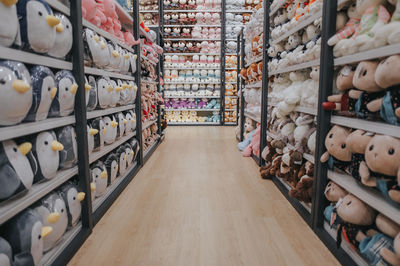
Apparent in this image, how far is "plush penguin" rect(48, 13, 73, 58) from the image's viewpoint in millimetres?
1443

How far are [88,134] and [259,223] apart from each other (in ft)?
4.08

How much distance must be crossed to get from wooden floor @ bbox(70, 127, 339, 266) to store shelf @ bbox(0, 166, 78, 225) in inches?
17.0

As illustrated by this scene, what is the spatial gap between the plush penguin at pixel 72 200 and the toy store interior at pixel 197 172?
0.03ft

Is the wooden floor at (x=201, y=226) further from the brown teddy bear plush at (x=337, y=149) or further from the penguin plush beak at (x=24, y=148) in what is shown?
the penguin plush beak at (x=24, y=148)

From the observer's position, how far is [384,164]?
3.73 ft

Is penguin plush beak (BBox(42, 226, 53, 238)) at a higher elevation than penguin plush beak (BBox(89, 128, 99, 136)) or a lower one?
lower

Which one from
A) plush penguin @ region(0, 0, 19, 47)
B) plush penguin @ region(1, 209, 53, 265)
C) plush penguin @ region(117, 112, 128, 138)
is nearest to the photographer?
plush penguin @ region(0, 0, 19, 47)

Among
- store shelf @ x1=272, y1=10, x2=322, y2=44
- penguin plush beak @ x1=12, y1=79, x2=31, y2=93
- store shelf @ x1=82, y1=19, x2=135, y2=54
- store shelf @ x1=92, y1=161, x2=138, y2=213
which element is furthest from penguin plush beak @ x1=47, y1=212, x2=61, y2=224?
store shelf @ x1=272, y1=10, x2=322, y2=44

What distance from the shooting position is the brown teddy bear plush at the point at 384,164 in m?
1.11

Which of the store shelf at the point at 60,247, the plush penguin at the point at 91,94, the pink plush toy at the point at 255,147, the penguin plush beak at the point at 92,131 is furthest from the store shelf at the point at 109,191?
the pink plush toy at the point at 255,147

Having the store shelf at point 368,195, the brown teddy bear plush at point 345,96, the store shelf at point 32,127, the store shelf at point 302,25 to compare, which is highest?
the store shelf at point 302,25

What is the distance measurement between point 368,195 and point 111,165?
1731mm

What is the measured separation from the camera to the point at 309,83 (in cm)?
217

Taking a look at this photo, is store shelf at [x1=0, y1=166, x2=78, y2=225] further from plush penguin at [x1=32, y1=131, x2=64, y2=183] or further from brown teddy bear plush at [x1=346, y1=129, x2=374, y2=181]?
brown teddy bear plush at [x1=346, y1=129, x2=374, y2=181]
